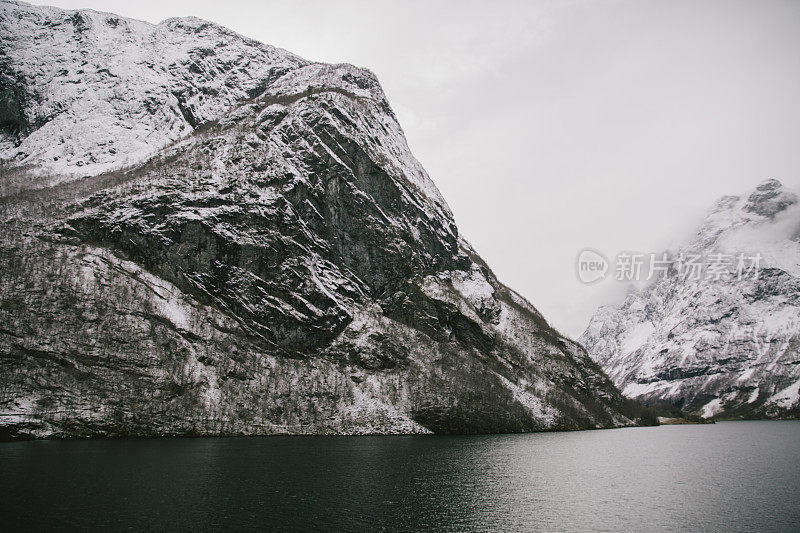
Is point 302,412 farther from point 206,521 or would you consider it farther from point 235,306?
point 206,521

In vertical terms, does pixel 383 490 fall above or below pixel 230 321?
below

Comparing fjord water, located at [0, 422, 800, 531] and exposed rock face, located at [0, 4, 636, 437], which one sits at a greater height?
exposed rock face, located at [0, 4, 636, 437]

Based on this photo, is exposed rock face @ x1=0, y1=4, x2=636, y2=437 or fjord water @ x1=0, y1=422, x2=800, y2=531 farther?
exposed rock face @ x1=0, y1=4, x2=636, y2=437

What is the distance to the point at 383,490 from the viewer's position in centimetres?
5591

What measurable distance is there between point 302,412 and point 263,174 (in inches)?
3866

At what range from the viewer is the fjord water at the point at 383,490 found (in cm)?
4281

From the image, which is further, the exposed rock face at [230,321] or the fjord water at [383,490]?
the exposed rock face at [230,321]

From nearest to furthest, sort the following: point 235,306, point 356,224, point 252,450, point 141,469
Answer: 1. point 141,469
2. point 252,450
3. point 235,306
4. point 356,224

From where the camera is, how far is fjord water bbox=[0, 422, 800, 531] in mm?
42812

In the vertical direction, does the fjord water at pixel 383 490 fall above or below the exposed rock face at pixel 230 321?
below

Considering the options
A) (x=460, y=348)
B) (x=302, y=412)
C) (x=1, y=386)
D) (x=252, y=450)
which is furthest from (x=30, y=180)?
(x=460, y=348)

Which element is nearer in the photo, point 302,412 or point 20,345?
point 20,345

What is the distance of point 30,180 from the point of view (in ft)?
609

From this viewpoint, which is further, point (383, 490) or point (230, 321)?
point (230, 321)
